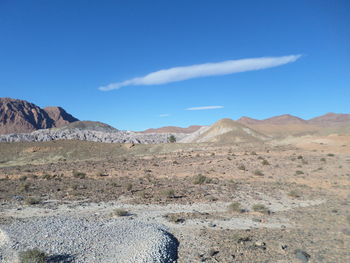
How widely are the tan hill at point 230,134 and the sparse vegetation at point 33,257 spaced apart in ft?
220

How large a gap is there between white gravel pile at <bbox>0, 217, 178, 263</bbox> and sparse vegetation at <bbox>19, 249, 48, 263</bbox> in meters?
0.33

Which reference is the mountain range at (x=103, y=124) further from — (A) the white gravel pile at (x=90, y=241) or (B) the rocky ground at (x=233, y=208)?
(A) the white gravel pile at (x=90, y=241)

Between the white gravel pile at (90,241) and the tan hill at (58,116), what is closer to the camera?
the white gravel pile at (90,241)

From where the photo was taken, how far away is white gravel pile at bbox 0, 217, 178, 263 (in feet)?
25.6

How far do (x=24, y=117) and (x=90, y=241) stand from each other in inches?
7124

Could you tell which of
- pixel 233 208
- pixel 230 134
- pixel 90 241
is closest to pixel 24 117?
pixel 230 134

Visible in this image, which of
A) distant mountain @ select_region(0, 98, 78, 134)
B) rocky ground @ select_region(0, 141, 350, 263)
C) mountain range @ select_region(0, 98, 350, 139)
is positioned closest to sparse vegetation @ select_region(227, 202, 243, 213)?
rocky ground @ select_region(0, 141, 350, 263)

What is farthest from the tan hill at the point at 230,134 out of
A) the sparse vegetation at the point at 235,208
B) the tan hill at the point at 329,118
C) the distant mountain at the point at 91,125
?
the tan hill at the point at 329,118

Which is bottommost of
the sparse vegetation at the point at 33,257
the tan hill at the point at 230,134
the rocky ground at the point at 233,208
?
the rocky ground at the point at 233,208

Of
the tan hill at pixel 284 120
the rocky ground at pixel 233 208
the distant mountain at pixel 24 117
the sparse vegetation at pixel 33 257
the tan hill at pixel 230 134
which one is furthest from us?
the tan hill at pixel 284 120

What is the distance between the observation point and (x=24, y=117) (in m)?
165

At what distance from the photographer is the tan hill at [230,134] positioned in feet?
258

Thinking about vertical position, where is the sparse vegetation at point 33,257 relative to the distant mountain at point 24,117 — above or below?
below

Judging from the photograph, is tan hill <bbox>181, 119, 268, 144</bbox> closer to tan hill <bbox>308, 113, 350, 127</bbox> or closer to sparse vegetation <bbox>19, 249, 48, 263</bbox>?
sparse vegetation <bbox>19, 249, 48, 263</bbox>
